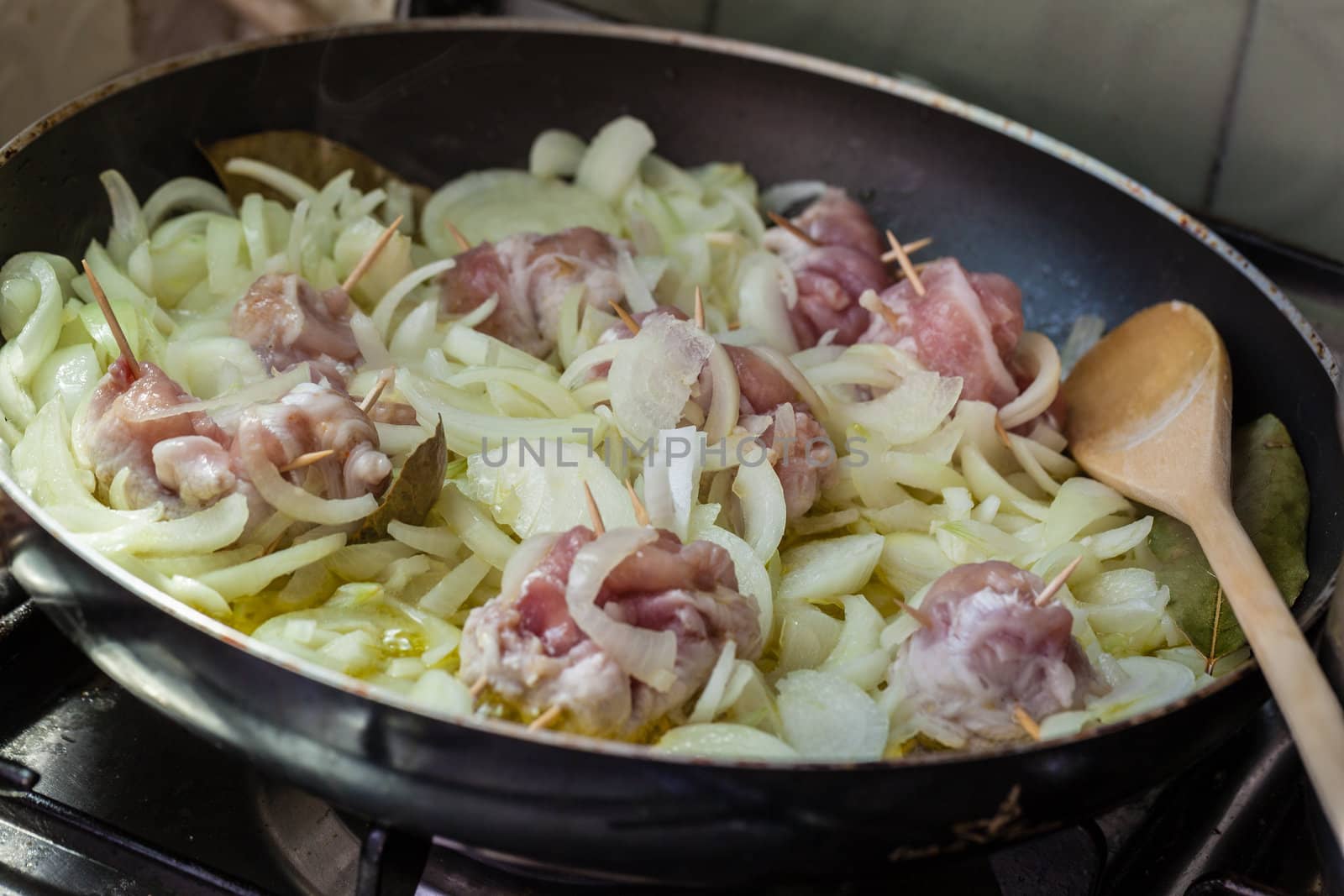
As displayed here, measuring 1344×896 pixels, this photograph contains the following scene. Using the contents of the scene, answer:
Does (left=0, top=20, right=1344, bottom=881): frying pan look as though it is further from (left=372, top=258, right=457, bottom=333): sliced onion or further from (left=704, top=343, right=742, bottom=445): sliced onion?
A: (left=704, top=343, right=742, bottom=445): sliced onion

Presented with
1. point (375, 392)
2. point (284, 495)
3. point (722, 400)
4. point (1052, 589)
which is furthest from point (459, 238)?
point (1052, 589)

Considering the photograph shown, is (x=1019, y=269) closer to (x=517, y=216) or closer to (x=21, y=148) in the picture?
(x=517, y=216)

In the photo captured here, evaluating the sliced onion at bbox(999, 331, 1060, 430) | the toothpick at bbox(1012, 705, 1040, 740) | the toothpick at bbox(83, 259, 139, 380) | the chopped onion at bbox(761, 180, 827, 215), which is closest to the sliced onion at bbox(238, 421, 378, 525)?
the toothpick at bbox(83, 259, 139, 380)

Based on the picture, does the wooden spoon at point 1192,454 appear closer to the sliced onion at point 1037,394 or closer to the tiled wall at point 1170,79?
the sliced onion at point 1037,394

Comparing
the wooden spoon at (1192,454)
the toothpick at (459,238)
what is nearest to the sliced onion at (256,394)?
the toothpick at (459,238)

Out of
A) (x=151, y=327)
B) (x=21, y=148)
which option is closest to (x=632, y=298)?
(x=151, y=327)

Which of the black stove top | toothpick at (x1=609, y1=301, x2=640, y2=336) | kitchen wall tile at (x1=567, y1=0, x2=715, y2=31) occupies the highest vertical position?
kitchen wall tile at (x1=567, y1=0, x2=715, y2=31)
